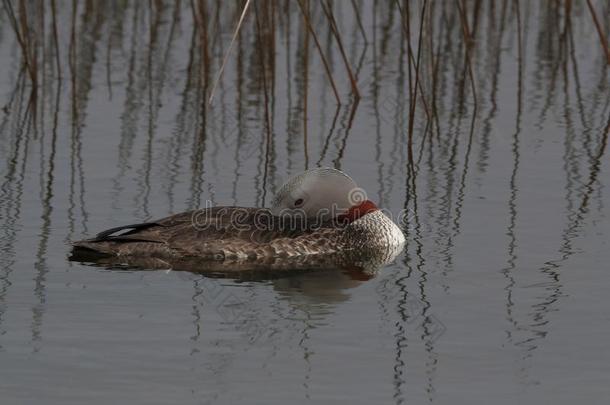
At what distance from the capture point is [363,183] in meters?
10.2

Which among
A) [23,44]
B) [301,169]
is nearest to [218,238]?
[301,169]

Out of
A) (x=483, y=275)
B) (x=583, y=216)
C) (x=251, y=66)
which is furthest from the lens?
(x=251, y=66)

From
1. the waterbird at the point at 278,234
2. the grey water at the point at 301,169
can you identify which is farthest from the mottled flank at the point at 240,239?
the grey water at the point at 301,169

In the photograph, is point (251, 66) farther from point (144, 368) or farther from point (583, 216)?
point (144, 368)

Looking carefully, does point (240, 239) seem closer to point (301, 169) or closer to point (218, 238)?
point (218, 238)

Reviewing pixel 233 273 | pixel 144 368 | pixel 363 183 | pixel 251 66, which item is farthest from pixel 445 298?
pixel 251 66

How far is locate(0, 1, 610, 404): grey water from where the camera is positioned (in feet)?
20.6

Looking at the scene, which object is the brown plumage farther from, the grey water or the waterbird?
the grey water

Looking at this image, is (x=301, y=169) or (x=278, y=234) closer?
(x=278, y=234)

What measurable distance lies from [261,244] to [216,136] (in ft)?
10.2

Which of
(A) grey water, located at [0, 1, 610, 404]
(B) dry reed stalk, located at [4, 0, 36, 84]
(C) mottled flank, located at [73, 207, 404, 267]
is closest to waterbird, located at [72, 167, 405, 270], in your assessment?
(C) mottled flank, located at [73, 207, 404, 267]

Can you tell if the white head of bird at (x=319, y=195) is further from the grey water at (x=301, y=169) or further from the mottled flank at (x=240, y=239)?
the grey water at (x=301, y=169)

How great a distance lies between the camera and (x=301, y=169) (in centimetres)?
1059

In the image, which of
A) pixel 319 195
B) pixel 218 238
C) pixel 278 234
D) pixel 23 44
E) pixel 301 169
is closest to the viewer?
pixel 218 238
